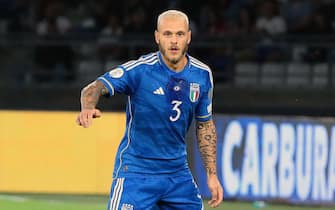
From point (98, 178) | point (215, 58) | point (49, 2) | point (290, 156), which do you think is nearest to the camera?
point (290, 156)

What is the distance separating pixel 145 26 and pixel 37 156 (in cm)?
383

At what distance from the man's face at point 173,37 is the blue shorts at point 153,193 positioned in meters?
0.77

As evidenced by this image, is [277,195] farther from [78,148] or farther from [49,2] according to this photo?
[49,2]

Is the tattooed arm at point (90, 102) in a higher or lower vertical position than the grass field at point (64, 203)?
higher

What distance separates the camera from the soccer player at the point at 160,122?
20.1 feet

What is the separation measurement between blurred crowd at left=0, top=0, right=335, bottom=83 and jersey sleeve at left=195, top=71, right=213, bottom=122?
915 centimetres

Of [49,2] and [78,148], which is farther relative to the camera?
[49,2]

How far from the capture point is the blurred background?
12.2 metres

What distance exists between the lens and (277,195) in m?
12.2

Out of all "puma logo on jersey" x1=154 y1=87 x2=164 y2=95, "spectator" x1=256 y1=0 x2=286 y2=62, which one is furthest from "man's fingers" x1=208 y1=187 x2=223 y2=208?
"spectator" x1=256 y1=0 x2=286 y2=62

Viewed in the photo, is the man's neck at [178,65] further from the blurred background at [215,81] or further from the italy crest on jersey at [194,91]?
the blurred background at [215,81]

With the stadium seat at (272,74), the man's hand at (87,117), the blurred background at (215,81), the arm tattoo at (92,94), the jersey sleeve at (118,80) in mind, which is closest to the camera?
the man's hand at (87,117)

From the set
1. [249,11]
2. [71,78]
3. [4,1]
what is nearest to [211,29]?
[249,11]

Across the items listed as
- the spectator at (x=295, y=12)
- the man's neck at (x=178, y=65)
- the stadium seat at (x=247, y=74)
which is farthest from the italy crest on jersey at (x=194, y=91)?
the spectator at (x=295, y=12)
